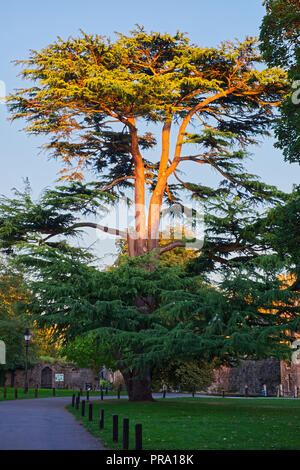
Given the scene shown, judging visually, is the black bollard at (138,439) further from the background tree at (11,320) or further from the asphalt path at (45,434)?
the background tree at (11,320)

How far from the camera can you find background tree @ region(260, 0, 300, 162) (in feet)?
50.4

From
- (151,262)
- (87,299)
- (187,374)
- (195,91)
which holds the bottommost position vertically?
(187,374)

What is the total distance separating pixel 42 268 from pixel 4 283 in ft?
59.1

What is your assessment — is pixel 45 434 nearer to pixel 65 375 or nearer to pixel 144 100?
pixel 144 100

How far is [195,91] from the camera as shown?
95.6 feet

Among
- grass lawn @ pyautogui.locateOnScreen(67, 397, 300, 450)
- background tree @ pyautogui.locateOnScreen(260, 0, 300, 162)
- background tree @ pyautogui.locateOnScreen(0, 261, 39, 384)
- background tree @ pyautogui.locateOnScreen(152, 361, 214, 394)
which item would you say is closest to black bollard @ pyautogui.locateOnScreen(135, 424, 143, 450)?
grass lawn @ pyautogui.locateOnScreen(67, 397, 300, 450)

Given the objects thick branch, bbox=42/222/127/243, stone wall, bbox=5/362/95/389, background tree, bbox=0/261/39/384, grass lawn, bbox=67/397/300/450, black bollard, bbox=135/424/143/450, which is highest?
thick branch, bbox=42/222/127/243

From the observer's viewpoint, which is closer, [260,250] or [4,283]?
[260,250]

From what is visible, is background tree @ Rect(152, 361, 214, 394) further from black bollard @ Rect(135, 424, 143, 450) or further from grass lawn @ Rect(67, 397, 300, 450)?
black bollard @ Rect(135, 424, 143, 450)
